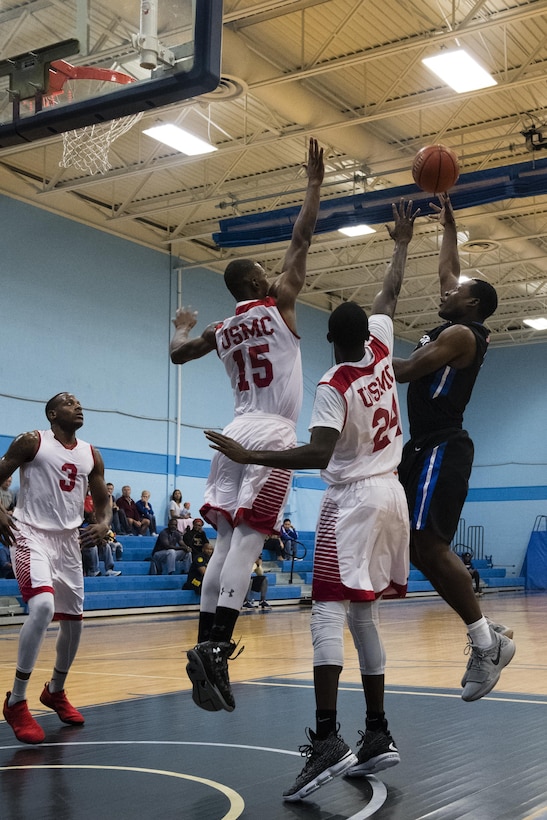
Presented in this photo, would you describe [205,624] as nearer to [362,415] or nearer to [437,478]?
[362,415]

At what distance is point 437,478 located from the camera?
466 cm

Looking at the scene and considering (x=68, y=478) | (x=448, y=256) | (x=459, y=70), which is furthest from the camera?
(x=459, y=70)

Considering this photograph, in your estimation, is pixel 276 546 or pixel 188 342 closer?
pixel 188 342

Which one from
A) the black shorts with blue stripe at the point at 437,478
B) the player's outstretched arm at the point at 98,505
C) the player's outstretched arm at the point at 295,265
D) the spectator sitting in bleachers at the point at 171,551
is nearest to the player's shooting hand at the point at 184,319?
the player's outstretched arm at the point at 295,265

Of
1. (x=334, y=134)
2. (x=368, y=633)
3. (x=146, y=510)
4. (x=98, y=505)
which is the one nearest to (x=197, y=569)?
(x=146, y=510)

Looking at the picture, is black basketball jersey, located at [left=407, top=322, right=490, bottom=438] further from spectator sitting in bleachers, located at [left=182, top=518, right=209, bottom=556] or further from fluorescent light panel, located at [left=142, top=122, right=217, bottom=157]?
spectator sitting in bleachers, located at [left=182, top=518, right=209, bottom=556]

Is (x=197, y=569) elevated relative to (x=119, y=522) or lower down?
lower down

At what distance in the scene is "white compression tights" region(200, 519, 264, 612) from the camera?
4.21 m

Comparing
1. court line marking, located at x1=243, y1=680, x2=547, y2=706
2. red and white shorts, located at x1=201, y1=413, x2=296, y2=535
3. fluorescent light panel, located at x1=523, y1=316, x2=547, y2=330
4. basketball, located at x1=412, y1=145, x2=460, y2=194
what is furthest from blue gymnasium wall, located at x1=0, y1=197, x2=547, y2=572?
red and white shorts, located at x1=201, y1=413, x2=296, y2=535

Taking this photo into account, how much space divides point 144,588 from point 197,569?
929 millimetres

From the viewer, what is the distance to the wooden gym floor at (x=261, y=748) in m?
3.64

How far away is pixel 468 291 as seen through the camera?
16.1 feet

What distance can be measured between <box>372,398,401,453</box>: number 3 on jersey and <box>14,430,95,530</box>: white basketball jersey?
2.14 metres

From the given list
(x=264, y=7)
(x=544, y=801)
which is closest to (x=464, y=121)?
(x=264, y=7)
